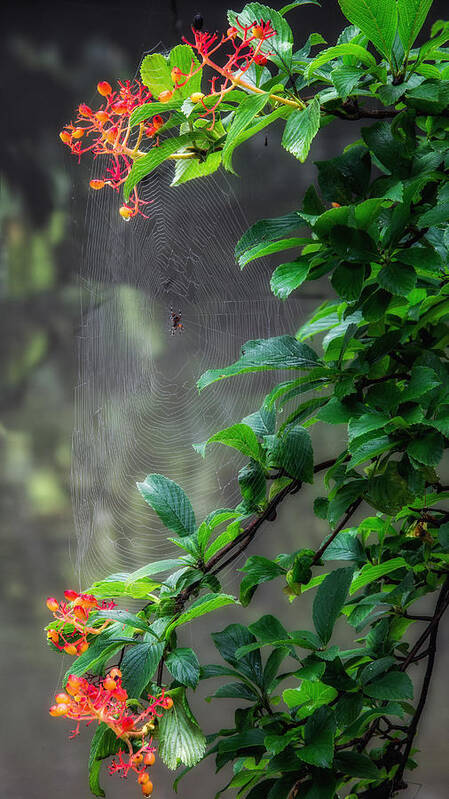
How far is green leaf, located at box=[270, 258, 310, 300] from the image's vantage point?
48cm

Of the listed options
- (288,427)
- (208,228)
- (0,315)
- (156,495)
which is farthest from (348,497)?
(0,315)

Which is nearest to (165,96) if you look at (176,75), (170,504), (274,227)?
(176,75)

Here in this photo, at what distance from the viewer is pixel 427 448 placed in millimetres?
480

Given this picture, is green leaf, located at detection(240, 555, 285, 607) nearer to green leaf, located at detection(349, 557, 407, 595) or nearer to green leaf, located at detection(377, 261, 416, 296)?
green leaf, located at detection(349, 557, 407, 595)

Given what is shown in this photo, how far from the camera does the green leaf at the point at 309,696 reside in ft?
1.98

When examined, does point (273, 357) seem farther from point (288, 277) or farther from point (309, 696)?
point (309, 696)

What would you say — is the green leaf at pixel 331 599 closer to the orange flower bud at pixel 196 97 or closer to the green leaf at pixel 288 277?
the green leaf at pixel 288 277

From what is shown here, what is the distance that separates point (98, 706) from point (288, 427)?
0.79 ft

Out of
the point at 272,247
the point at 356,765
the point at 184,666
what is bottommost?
the point at 356,765

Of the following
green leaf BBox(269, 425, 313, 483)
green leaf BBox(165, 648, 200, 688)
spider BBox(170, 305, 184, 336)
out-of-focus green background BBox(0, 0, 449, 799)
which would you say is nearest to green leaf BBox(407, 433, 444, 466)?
green leaf BBox(269, 425, 313, 483)

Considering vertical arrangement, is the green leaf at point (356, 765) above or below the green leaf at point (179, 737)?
below

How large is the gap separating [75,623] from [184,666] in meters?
0.09

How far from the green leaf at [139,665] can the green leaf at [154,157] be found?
0.32 metres

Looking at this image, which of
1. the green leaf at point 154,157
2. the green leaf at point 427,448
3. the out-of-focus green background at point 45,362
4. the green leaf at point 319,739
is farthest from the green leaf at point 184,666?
A: the out-of-focus green background at point 45,362
